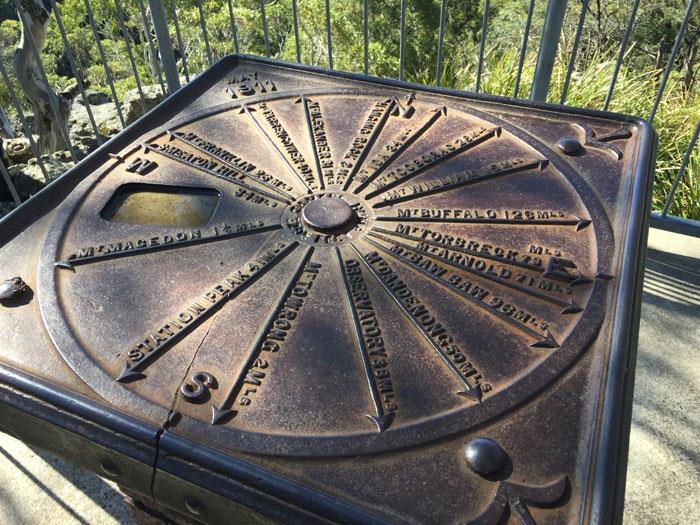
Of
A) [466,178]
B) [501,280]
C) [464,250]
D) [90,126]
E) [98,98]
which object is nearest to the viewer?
[501,280]

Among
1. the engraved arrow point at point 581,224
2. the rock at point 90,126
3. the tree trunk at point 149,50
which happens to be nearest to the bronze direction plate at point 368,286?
the engraved arrow point at point 581,224

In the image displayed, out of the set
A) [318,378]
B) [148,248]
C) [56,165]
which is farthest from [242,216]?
[56,165]

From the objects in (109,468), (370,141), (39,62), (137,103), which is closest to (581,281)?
(370,141)

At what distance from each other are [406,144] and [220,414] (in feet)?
4.87

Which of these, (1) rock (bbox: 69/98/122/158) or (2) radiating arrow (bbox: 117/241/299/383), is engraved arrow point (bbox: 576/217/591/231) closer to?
(2) radiating arrow (bbox: 117/241/299/383)

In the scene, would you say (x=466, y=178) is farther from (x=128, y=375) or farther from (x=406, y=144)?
(x=128, y=375)

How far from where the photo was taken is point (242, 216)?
7.76 ft

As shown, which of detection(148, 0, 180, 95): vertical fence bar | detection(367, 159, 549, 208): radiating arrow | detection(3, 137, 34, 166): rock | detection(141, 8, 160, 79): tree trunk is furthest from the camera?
detection(3, 137, 34, 166): rock

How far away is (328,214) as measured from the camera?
7.64 feet

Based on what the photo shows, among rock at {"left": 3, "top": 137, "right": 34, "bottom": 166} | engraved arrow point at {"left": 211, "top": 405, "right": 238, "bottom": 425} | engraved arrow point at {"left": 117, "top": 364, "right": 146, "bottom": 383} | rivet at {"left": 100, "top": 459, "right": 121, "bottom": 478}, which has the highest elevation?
rock at {"left": 3, "top": 137, "right": 34, "bottom": 166}

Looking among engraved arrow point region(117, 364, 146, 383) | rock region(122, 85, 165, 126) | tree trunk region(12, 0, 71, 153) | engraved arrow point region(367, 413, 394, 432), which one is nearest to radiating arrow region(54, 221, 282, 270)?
engraved arrow point region(117, 364, 146, 383)

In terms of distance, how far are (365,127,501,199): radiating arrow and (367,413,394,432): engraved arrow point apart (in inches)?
39.7

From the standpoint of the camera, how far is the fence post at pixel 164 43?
3.58m

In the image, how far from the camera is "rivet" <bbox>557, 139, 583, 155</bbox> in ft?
8.46
